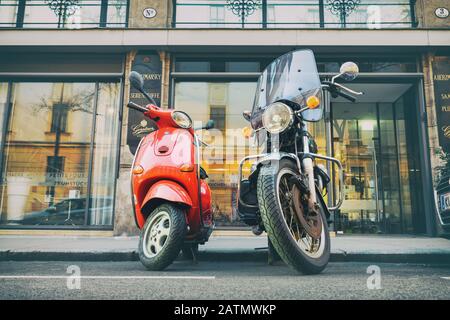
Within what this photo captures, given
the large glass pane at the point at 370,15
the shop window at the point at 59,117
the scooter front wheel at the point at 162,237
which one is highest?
the large glass pane at the point at 370,15

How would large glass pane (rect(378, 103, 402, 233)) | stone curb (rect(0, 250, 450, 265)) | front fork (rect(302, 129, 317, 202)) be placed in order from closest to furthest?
front fork (rect(302, 129, 317, 202)) < stone curb (rect(0, 250, 450, 265)) < large glass pane (rect(378, 103, 402, 233))

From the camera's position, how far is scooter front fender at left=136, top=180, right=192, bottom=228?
312 cm

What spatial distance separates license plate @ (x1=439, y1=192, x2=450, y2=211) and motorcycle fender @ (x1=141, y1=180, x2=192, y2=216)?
2984 mm

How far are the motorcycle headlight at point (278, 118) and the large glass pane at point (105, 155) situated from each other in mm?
5973

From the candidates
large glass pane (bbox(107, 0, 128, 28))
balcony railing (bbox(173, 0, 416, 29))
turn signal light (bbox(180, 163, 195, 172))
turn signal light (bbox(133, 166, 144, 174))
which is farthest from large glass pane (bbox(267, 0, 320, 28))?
turn signal light (bbox(133, 166, 144, 174))

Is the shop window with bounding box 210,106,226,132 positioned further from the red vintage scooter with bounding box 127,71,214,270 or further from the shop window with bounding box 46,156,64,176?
the red vintage scooter with bounding box 127,71,214,270

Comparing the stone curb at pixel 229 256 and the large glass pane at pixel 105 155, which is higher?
the large glass pane at pixel 105 155

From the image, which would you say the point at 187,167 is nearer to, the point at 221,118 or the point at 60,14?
the point at 221,118

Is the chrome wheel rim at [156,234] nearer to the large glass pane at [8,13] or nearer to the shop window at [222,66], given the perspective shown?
the shop window at [222,66]

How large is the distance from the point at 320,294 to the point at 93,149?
7316mm

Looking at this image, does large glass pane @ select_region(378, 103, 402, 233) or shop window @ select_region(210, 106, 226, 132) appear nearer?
shop window @ select_region(210, 106, 226, 132)

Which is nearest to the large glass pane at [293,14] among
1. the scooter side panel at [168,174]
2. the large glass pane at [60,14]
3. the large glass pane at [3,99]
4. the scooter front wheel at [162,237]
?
the large glass pane at [60,14]

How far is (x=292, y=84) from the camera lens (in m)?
3.29

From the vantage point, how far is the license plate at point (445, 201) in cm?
397
